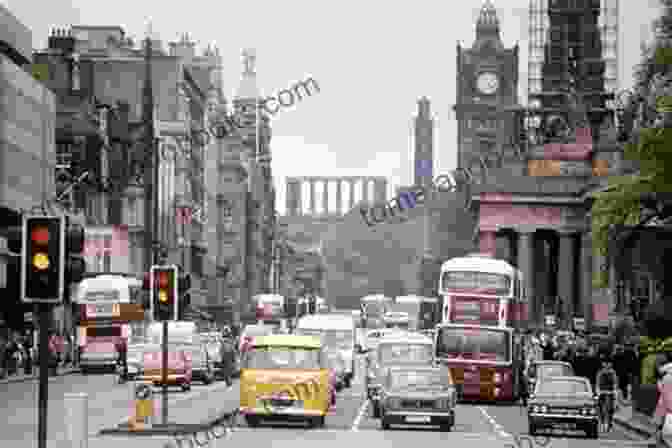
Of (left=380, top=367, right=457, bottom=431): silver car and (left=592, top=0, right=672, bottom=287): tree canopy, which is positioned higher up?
(left=592, top=0, right=672, bottom=287): tree canopy

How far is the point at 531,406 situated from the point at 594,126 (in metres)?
121

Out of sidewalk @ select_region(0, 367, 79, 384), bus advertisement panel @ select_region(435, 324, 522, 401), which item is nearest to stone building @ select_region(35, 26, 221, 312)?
sidewalk @ select_region(0, 367, 79, 384)

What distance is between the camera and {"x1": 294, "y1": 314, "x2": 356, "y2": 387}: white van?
70438mm

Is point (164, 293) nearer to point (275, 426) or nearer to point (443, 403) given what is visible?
point (275, 426)

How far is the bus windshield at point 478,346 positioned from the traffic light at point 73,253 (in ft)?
131

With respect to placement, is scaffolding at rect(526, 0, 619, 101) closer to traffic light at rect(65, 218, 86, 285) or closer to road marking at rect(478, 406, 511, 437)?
road marking at rect(478, 406, 511, 437)

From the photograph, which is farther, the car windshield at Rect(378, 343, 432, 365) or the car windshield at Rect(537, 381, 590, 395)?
the car windshield at Rect(378, 343, 432, 365)

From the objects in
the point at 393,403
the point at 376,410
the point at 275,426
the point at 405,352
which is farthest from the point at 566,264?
the point at 275,426

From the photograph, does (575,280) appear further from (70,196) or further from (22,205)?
(22,205)

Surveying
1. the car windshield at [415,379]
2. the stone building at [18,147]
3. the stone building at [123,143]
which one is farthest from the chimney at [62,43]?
the car windshield at [415,379]

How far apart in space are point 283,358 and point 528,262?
106849mm

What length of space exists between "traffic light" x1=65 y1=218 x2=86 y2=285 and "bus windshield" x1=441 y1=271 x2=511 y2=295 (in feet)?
148

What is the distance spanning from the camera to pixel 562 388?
4250 centimetres

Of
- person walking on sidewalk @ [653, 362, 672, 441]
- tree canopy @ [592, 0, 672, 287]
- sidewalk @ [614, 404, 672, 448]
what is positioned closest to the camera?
person walking on sidewalk @ [653, 362, 672, 441]
